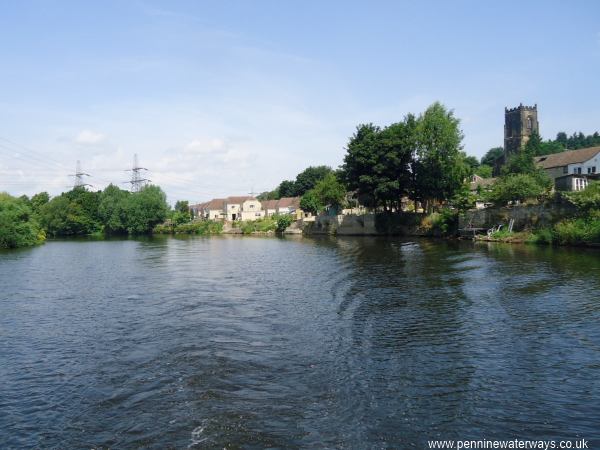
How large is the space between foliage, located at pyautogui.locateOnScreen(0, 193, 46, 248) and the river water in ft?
137

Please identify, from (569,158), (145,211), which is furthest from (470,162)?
(145,211)

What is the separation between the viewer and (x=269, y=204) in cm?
14738

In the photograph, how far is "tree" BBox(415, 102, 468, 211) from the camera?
69.0m

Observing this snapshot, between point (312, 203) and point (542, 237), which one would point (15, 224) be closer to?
point (312, 203)

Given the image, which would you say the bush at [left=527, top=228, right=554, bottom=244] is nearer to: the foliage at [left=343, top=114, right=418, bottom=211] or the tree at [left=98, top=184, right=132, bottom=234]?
the foliage at [left=343, top=114, right=418, bottom=211]

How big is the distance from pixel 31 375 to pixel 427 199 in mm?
68692

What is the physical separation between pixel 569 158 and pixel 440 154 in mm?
33436

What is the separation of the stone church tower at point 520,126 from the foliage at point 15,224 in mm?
117971

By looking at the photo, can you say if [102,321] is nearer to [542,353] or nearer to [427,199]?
[542,353]

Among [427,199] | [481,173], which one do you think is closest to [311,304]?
[427,199]

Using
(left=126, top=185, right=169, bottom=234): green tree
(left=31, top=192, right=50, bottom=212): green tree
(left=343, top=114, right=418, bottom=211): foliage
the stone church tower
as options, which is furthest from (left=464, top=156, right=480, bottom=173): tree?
(left=31, top=192, right=50, bottom=212): green tree

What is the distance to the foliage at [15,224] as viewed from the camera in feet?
204

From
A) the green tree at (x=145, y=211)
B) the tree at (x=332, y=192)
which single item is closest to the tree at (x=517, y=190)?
the tree at (x=332, y=192)

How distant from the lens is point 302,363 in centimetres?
1318
